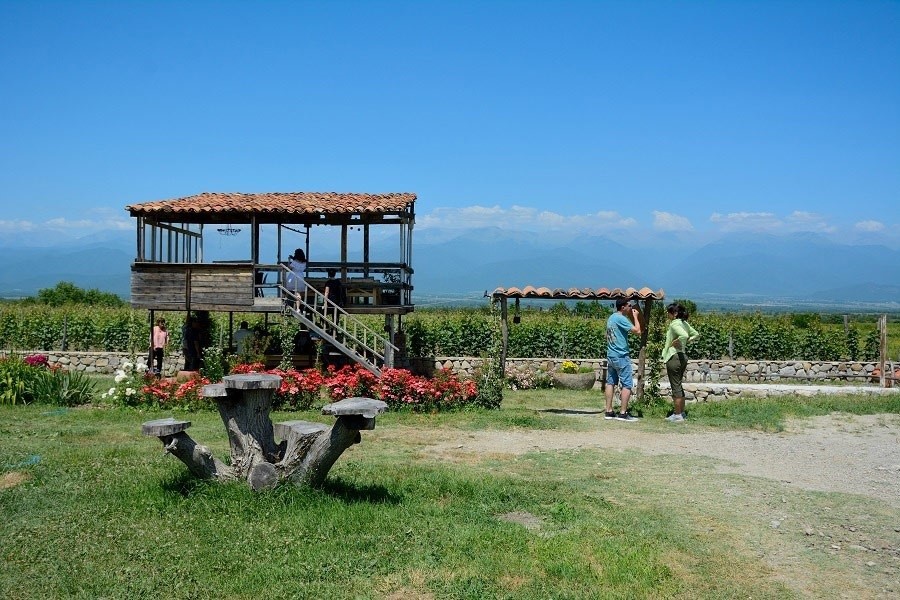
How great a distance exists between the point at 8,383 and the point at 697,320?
22.7 meters

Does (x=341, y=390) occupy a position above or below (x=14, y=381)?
below

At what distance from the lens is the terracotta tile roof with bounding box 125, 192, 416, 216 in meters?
18.9

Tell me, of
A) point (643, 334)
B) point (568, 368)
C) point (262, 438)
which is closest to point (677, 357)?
point (643, 334)

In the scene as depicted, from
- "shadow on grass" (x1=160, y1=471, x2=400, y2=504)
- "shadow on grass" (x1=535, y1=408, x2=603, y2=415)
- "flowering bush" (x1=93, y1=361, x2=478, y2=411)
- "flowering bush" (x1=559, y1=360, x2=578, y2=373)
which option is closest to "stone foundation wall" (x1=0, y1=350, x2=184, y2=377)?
"flowering bush" (x1=93, y1=361, x2=478, y2=411)

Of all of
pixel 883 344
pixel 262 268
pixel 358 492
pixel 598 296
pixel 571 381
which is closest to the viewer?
pixel 358 492

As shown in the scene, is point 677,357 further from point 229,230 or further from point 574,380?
point 229,230

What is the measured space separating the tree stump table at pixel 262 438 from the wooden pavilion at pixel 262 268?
32.1 ft

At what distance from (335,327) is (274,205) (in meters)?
3.86

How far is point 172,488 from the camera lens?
7824 mm

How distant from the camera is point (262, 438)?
25.7 feet

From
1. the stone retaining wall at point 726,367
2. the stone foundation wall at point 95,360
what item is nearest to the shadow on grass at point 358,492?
the stone retaining wall at point 726,367

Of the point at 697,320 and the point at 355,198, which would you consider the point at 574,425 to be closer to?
the point at 355,198

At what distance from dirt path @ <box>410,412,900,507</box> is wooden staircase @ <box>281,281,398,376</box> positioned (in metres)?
4.47

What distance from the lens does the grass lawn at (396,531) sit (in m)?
5.81
